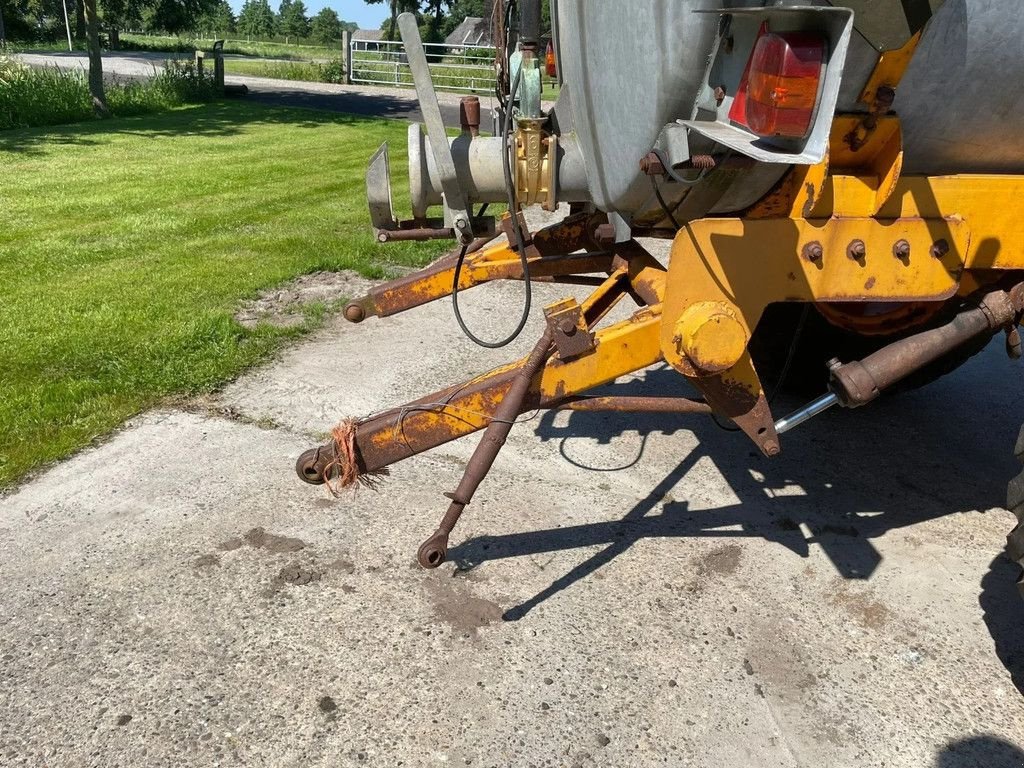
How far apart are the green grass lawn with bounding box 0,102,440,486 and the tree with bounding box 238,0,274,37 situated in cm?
8533

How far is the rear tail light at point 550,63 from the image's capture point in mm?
3029

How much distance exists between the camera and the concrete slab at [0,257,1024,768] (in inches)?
85.7

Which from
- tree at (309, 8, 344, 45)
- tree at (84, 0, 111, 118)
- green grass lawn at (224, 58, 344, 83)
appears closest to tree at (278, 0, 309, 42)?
tree at (309, 8, 344, 45)

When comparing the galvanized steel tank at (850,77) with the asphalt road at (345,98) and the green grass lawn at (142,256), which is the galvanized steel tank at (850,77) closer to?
the green grass lawn at (142,256)

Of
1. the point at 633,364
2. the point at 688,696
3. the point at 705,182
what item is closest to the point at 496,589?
the point at 688,696

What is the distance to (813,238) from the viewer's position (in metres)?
2.20

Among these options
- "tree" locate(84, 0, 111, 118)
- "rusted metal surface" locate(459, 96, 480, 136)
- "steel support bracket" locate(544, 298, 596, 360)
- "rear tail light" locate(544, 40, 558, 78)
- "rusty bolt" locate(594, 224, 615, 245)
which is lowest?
"steel support bracket" locate(544, 298, 596, 360)

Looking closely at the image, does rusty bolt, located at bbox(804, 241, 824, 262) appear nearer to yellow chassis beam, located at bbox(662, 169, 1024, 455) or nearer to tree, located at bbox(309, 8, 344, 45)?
yellow chassis beam, located at bbox(662, 169, 1024, 455)

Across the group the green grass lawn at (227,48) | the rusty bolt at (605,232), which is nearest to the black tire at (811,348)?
the rusty bolt at (605,232)

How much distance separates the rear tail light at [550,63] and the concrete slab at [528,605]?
1546 mm

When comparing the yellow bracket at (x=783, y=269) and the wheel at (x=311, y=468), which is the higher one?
the yellow bracket at (x=783, y=269)

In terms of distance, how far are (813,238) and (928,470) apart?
6.20 ft

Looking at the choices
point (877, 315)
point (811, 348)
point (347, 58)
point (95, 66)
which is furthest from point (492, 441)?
point (347, 58)

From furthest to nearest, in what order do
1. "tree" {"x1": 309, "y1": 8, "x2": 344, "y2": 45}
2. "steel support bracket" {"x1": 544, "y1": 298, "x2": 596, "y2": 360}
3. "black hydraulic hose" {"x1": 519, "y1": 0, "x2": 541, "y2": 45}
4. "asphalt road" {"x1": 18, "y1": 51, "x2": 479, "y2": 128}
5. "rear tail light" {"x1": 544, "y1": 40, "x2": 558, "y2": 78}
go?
"tree" {"x1": 309, "y1": 8, "x2": 344, "y2": 45}, "asphalt road" {"x1": 18, "y1": 51, "x2": 479, "y2": 128}, "rear tail light" {"x1": 544, "y1": 40, "x2": 558, "y2": 78}, "black hydraulic hose" {"x1": 519, "y1": 0, "x2": 541, "y2": 45}, "steel support bracket" {"x1": 544, "y1": 298, "x2": 596, "y2": 360}
